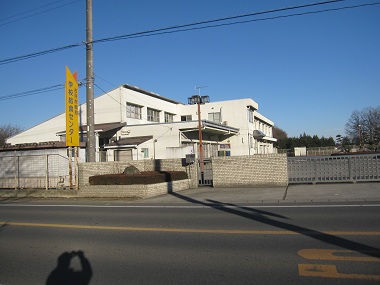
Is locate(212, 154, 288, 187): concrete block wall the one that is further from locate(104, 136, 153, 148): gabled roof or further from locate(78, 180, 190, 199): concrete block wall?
locate(104, 136, 153, 148): gabled roof

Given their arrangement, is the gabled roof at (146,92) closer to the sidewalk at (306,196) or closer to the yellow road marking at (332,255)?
the sidewalk at (306,196)

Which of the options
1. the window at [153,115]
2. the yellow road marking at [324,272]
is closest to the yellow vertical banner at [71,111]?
the yellow road marking at [324,272]

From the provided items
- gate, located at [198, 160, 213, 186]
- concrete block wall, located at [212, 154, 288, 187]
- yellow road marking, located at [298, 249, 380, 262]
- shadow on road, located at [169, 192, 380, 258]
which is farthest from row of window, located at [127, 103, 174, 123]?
yellow road marking, located at [298, 249, 380, 262]

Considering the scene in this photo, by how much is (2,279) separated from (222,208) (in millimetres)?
7392

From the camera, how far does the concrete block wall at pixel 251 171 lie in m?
17.7

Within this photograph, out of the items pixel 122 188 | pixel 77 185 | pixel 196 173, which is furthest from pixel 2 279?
pixel 196 173

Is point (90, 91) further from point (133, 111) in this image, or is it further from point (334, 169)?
point (133, 111)

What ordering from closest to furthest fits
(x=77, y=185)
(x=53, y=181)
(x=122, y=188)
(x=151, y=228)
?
1. (x=151, y=228)
2. (x=122, y=188)
3. (x=77, y=185)
4. (x=53, y=181)

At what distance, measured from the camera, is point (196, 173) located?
19.7 meters

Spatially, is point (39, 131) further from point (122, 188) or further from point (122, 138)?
point (122, 188)

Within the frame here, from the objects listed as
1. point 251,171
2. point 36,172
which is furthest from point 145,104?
point 251,171

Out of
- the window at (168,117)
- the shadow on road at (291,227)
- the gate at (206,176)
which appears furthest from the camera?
the window at (168,117)

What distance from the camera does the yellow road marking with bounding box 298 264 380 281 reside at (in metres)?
4.67

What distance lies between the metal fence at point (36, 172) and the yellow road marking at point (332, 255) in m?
15.7
